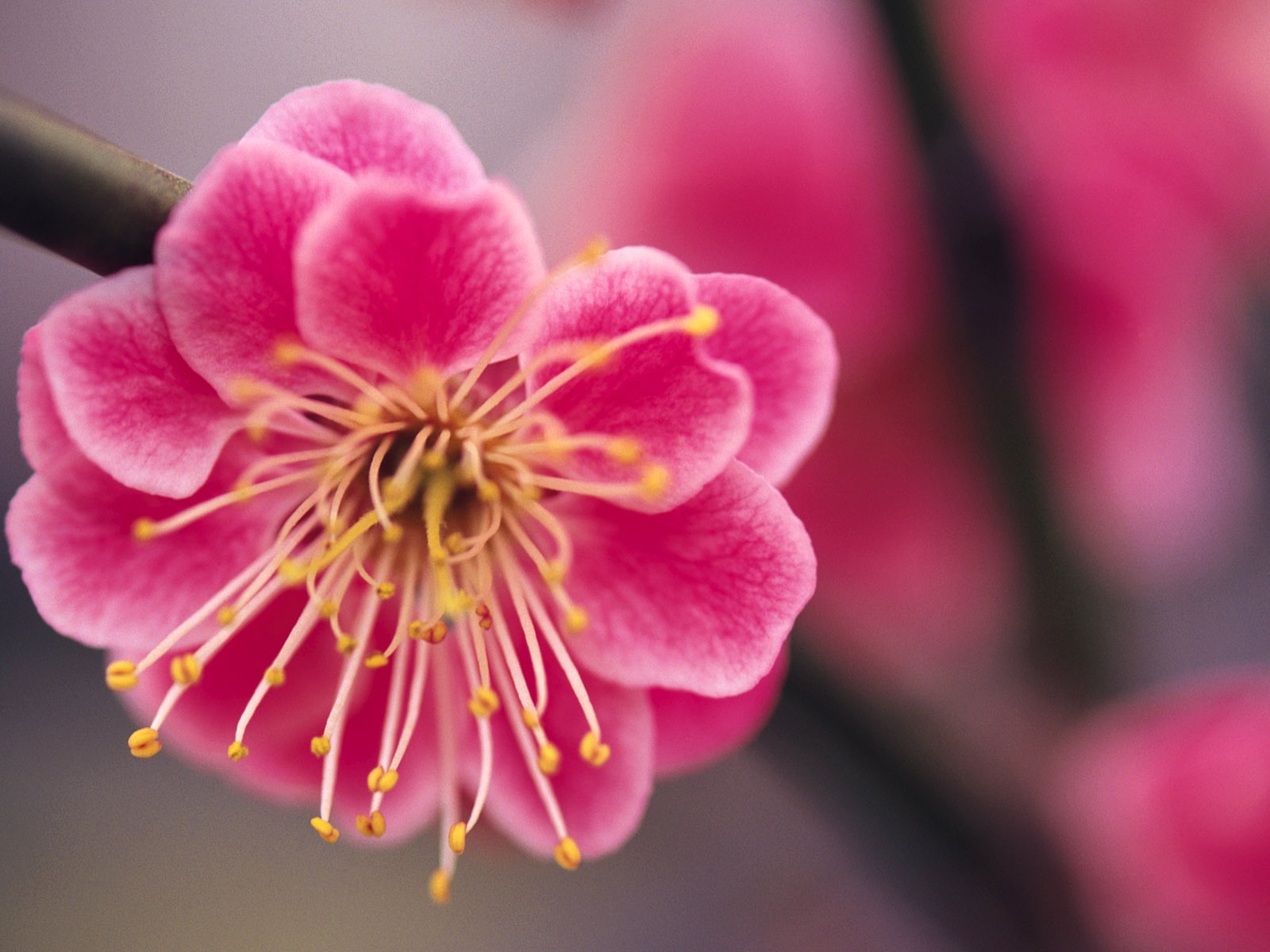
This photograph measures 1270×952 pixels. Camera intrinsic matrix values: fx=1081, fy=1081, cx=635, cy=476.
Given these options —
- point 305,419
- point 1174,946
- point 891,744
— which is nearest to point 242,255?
point 305,419

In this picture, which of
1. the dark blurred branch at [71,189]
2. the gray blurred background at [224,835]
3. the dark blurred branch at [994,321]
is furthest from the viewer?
the gray blurred background at [224,835]

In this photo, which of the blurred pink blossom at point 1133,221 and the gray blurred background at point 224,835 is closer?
the blurred pink blossom at point 1133,221

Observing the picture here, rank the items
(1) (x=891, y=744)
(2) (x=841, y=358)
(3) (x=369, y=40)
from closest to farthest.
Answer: (1) (x=891, y=744) → (2) (x=841, y=358) → (3) (x=369, y=40)

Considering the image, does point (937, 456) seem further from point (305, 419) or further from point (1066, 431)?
point (305, 419)

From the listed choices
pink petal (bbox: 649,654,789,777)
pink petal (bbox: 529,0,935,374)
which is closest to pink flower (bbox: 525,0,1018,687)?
pink petal (bbox: 529,0,935,374)

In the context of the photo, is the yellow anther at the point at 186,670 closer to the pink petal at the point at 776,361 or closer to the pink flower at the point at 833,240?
the pink petal at the point at 776,361

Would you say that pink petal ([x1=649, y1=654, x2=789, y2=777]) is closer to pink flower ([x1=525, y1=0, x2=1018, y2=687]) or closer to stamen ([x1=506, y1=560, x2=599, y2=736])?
stamen ([x1=506, y1=560, x2=599, y2=736])

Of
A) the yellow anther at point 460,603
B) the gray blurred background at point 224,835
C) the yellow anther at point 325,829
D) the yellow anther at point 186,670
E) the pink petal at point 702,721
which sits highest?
the yellow anther at point 460,603

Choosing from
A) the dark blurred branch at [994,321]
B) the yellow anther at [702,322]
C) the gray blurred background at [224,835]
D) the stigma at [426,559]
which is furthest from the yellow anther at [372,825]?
the gray blurred background at [224,835]
